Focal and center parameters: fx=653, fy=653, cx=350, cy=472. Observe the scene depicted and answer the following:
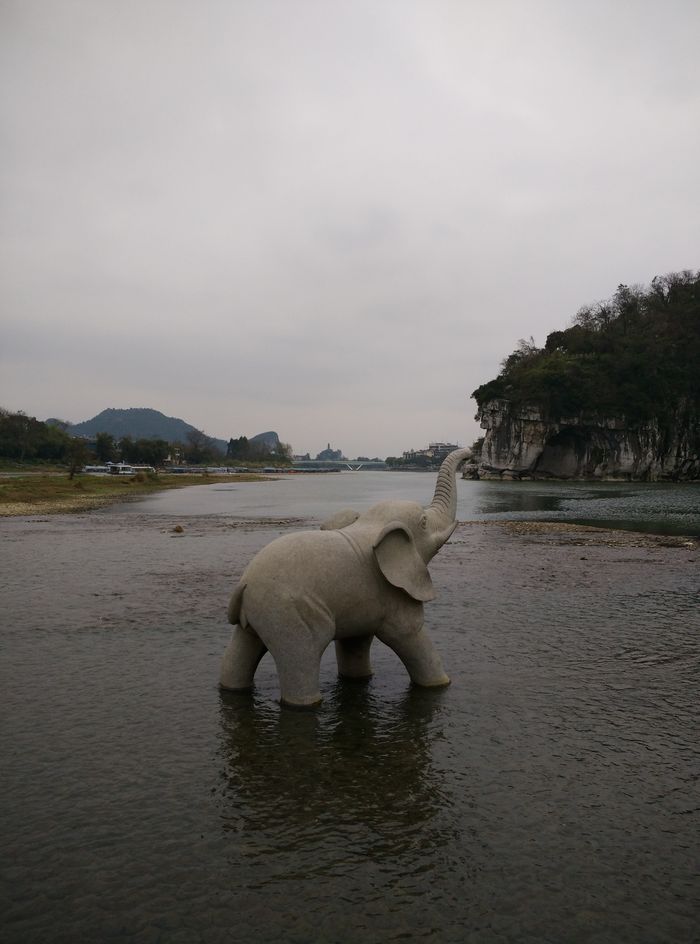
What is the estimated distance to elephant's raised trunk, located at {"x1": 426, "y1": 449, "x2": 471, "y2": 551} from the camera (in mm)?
7180

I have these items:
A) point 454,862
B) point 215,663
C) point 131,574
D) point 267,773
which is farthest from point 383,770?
point 131,574

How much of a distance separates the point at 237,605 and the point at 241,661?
2.53ft

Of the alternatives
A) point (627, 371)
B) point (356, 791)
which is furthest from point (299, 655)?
point (627, 371)

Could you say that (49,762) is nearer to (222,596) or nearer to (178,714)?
(178,714)

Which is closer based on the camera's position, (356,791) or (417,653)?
(356,791)

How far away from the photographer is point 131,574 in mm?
14297

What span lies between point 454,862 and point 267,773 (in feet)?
5.43

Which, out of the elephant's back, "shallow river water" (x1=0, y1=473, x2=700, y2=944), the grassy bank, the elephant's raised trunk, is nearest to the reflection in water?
"shallow river water" (x1=0, y1=473, x2=700, y2=944)

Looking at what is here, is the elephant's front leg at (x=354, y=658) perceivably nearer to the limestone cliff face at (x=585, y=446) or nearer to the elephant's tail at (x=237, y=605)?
the elephant's tail at (x=237, y=605)

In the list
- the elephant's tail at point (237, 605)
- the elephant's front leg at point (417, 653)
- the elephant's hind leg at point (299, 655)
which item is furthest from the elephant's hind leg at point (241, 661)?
the elephant's front leg at point (417, 653)

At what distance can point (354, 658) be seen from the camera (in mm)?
7074

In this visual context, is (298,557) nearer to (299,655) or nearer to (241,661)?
(299,655)

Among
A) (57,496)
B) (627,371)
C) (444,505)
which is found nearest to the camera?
(444,505)

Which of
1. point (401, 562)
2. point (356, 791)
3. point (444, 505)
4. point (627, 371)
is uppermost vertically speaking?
point (627, 371)
